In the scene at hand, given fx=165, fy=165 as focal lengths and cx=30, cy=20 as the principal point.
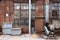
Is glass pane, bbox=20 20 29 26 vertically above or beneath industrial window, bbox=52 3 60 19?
beneath

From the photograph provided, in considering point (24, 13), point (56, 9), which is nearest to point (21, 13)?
point (24, 13)

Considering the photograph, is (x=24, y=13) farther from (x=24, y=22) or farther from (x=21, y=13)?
(x=24, y=22)

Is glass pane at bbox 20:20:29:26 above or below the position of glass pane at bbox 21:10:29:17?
below

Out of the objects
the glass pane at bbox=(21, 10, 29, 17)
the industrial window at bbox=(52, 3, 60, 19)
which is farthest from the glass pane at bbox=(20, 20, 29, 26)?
the industrial window at bbox=(52, 3, 60, 19)

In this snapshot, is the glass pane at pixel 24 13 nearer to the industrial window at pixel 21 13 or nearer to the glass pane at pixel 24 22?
the industrial window at pixel 21 13

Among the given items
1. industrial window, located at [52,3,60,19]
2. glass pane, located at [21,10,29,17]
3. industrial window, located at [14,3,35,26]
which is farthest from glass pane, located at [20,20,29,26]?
industrial window, located at [52,3,60,19]

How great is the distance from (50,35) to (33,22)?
6.04ft

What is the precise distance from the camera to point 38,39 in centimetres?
755

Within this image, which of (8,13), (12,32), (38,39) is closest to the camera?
(38,39)

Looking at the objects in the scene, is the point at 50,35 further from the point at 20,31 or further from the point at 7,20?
the point at 7,20

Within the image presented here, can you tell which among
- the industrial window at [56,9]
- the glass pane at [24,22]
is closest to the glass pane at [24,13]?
the glass pane at [24,22]

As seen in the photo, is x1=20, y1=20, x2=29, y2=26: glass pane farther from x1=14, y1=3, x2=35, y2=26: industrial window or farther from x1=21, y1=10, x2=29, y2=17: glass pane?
x1=21, y1=10, x2=29, y2=17: glass pane

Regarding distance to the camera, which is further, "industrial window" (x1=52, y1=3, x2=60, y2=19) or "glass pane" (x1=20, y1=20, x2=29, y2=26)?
"glass pane" (x1=20, y1=20, x2=29, y2=26)

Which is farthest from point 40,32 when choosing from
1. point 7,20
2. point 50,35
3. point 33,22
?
point 7,20
